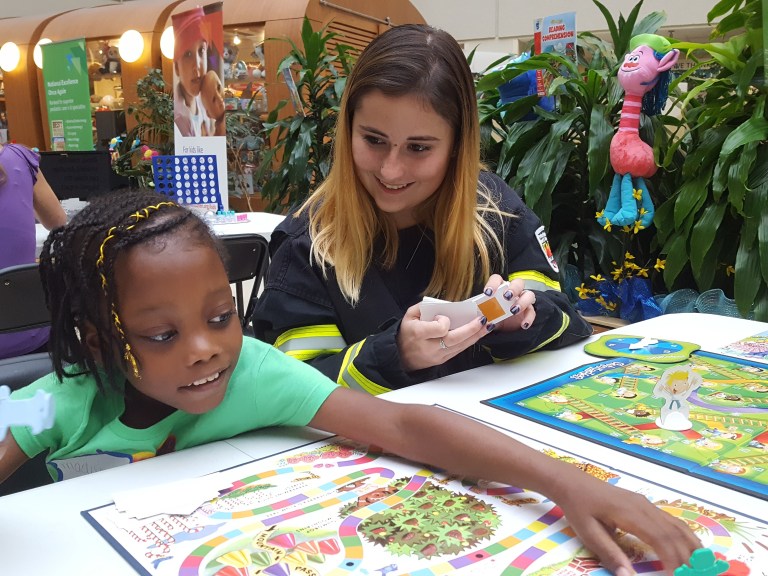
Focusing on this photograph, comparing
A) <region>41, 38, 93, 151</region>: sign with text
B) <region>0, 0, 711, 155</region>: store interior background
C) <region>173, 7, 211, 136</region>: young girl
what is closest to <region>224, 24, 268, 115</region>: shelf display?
<region>0, 0, 711, 155</region>: store interior background

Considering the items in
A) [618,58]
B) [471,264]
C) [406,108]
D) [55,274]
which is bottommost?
[471,264]

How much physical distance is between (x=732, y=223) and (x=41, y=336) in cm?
227

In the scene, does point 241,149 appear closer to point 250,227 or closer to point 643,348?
point 250,227

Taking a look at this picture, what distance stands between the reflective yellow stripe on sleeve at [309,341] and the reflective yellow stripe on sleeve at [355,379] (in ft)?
0.38

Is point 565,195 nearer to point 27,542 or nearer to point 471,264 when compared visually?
point 471,264

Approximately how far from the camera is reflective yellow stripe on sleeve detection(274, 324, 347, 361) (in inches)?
49.4

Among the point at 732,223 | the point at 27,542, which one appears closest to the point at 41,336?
the point at 27,542

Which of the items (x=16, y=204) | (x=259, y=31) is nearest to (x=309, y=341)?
(x=16, y=204)

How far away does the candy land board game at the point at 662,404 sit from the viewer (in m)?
0.80

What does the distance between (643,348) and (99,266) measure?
0.95 metres

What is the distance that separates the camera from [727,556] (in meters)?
0.61

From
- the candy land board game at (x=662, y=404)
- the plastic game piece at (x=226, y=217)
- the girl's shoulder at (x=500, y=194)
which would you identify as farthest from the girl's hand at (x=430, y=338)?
the plastic game piece at (x=226, y=217)

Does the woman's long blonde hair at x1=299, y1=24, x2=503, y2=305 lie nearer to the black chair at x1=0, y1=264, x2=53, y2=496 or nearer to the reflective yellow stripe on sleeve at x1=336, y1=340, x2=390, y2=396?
the reflective yellow stripe on sleeve at x1=336, y1=340, x2=390, y2=396

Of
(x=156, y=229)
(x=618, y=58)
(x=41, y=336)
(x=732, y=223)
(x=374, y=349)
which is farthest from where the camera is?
(x=618, y=58)
